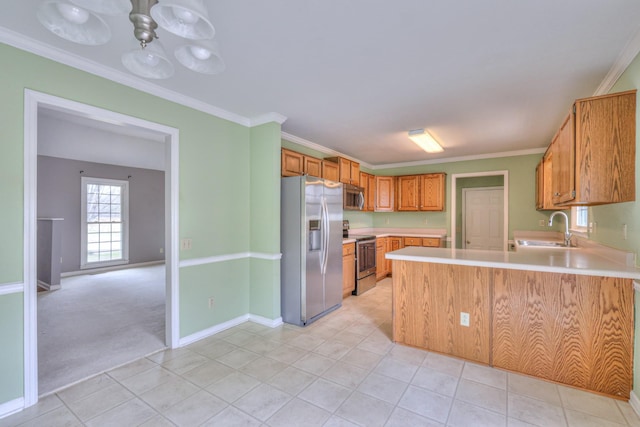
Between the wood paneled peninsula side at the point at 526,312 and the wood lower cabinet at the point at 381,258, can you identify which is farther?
the wood lower cabinet at the point at 381,258

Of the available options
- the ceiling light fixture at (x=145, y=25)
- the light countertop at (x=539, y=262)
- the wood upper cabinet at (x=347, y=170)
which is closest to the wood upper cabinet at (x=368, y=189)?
the wood upper cabinet at (x=347, y=170)

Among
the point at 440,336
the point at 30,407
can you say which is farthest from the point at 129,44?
the point at 440,336

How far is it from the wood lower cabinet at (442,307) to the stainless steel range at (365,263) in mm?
1836

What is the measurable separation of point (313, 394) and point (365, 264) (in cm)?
309

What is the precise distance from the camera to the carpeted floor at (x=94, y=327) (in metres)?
2.55

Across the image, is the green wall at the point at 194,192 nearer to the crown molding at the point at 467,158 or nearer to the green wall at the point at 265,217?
the green wall at the point at 265,217

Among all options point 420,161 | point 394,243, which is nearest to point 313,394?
point 394,243

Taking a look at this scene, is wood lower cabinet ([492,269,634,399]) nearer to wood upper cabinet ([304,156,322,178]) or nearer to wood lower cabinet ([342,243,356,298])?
wood lower cabinet ([342,243,356,298])

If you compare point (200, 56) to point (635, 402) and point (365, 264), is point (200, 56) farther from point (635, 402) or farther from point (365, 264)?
point (365, 264)

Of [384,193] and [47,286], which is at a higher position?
[384,193]

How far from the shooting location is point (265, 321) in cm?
353

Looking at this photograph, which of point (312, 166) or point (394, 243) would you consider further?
point (394, 243)

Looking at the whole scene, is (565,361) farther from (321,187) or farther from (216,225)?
(216,225)

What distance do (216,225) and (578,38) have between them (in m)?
3.46
